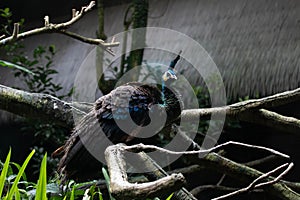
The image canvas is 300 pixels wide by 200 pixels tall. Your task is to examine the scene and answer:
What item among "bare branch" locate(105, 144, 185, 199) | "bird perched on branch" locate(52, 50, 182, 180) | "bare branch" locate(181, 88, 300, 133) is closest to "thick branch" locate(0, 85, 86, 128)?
"bird perched on branch" locate(52, 50, 182, 180)

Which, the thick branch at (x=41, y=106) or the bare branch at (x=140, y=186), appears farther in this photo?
the thick branch at (x=41, y=106)

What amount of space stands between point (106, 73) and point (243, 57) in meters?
0.70

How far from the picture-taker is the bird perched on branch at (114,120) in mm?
1155

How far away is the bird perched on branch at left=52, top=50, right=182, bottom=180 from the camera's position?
3.79ft

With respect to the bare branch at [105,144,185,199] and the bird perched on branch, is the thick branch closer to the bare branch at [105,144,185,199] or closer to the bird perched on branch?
the bird perched on branch

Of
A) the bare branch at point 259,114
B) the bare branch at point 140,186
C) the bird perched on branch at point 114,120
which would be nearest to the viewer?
the bare branch at point 140,186

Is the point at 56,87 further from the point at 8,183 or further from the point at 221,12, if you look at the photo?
the point at 8,183

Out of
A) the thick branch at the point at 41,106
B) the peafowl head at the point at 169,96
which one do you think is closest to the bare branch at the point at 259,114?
the peafowl head at the point at 169,96

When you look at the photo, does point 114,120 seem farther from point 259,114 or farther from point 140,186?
point 140,186

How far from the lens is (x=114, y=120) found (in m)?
1.15

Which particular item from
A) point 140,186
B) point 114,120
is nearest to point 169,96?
point 114,120

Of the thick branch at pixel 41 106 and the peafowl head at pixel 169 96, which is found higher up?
the peafowl head at pixel 169 96

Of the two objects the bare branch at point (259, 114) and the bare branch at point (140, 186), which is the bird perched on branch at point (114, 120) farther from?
the bare branch at point (140, 186)

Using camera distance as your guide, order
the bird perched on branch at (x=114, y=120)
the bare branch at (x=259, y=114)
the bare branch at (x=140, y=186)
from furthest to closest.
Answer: the bare branch at (x=259, y=114)
the bird perched on branch at (x=114, y=120)
the bare branch at (x=140, y=186)
